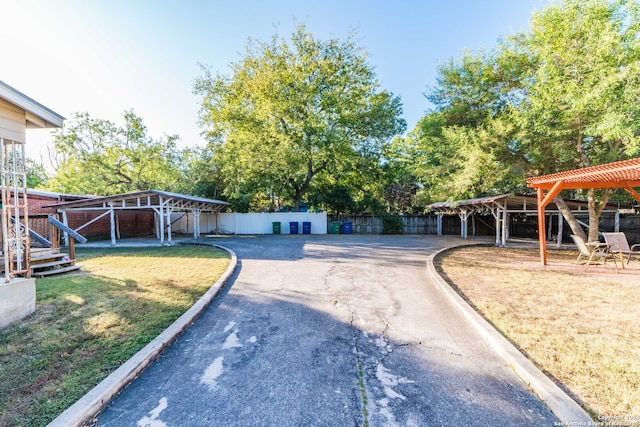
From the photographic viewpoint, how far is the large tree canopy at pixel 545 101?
7328 mm

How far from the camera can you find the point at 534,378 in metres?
2.45

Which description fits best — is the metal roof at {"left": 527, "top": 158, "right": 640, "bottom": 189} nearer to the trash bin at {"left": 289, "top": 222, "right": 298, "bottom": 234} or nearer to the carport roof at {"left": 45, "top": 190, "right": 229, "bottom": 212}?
the trash bin at {"left": 289, "top": 222, "right": 298, "bottom": 234}

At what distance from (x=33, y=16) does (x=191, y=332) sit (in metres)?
8.27

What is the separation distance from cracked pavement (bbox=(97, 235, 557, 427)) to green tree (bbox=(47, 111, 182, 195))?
2296 centimetres

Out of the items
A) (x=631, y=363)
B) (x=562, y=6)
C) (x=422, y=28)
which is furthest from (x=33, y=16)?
(x=562, y=6)

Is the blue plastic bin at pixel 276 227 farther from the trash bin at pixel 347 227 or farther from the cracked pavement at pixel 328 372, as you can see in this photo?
the cracked pavement at pixel 328 372

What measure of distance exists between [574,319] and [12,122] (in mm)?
8904

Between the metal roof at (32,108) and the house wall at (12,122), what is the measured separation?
131 millimetres

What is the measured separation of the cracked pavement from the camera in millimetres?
2111

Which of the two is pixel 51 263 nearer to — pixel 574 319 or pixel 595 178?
pixel 574 319

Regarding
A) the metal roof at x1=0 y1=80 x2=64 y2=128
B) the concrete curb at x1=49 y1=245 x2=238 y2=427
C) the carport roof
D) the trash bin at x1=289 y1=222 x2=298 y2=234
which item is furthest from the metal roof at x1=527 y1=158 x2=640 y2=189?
the carport roof

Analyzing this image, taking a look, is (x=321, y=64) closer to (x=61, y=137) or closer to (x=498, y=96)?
(x=498, y=96)

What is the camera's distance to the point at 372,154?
2034 cm

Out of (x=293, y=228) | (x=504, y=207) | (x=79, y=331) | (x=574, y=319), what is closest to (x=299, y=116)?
(x=293, y=228)
